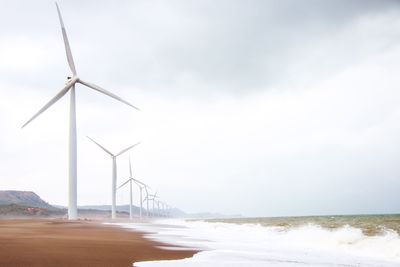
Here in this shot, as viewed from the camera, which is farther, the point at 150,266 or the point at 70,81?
the point at 70,81

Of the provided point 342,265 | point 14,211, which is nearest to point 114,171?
point 342,265

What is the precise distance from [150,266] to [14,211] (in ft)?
531

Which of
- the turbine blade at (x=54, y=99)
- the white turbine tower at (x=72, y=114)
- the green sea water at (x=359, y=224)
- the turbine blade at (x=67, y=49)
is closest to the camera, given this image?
the green sea water at (x=359, y=224)

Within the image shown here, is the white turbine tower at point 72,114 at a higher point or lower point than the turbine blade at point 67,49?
lower

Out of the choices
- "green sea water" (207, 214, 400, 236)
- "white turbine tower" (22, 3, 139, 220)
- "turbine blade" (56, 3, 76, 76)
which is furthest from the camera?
"turbine blade" (56, 3, 76, 76)

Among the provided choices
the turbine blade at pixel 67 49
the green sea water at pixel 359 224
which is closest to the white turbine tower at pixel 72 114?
the turbine blade at pixel 67 49

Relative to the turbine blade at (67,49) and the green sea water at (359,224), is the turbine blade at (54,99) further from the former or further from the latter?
the green sea water at (359,224)

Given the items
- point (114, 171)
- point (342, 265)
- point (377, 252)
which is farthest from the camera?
point (114, 171)

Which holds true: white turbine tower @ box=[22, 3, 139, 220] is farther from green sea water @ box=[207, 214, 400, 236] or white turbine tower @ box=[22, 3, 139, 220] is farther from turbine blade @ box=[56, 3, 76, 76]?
green sea water @ box=[207, 214, 400, 236]

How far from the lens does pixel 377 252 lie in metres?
20.7

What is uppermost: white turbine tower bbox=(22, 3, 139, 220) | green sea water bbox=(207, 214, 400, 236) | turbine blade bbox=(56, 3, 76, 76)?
turbine blade bbox=(56, 3, 76, 76)

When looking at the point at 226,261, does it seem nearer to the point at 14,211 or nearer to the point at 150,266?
the point at 150,266

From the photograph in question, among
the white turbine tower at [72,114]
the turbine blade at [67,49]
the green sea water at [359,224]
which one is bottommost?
the green sea water at [359,224]

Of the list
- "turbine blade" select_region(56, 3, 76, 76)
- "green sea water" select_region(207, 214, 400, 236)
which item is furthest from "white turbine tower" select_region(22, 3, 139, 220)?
"green sea water" select_region(207, 214, 400, 236)
